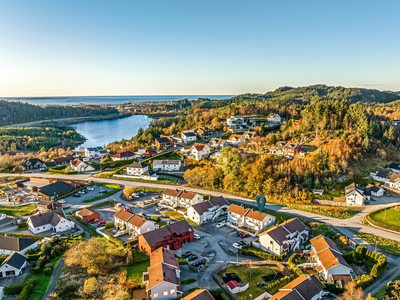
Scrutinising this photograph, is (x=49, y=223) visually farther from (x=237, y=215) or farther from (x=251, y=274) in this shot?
(x=251, y=274)

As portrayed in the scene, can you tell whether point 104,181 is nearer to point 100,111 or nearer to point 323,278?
point 323,278

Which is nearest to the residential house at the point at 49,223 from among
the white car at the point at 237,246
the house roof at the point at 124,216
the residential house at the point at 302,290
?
the house roof at the point at 124,216

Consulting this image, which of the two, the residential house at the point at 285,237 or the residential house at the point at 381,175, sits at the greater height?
the residential house at the point at 381,175

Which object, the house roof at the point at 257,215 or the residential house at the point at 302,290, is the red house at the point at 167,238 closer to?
the house roof at the point at 257,215

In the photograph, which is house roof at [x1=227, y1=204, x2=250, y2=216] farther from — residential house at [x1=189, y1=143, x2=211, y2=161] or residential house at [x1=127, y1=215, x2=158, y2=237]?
residential house at [x1=189, y1=143, x2=211, y2=161]

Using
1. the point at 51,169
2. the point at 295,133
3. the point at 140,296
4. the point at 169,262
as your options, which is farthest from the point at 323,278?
the point at 51,169

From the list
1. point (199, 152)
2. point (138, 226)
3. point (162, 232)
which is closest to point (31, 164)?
point (199, 152)
